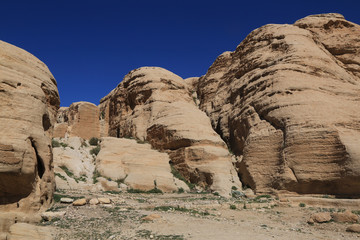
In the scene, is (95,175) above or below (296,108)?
below

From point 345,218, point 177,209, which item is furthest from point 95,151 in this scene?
point 345,218

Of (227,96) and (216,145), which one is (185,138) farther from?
(227,96)

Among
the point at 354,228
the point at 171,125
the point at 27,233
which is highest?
the point at 171,125

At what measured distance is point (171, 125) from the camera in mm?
26297

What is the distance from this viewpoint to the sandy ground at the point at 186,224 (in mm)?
8734

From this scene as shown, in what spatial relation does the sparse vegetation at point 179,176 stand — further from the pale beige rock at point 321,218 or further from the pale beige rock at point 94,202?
the pale beige rock at point 321,218

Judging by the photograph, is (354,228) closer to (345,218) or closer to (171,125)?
(345,218)

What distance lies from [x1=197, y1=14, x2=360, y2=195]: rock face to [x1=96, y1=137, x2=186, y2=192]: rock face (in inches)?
233

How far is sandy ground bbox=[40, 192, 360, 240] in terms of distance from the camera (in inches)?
344

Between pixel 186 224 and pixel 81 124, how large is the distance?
85.0 ft

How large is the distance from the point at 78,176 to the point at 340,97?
62.8ft

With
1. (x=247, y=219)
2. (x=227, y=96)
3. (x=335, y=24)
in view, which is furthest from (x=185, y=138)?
(x=335, y=24)

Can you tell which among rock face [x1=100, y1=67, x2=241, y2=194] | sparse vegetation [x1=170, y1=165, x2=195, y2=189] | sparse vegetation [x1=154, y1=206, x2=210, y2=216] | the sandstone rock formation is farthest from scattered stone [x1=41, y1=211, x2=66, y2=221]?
sparse vegetation [x1=170, y1=165, x2=195, y2=189]

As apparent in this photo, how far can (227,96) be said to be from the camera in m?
29.8
